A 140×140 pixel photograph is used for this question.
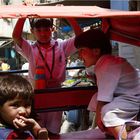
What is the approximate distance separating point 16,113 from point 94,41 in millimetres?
1379

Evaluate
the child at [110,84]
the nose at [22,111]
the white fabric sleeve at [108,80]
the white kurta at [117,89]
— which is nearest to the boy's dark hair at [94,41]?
the child at [110,84]

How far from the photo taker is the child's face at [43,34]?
13.3 feet

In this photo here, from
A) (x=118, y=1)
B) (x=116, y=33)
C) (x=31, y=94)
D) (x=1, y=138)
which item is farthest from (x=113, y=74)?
(x=118, y=1)

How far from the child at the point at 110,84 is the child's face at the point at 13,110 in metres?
1.09

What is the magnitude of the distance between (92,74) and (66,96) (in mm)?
456

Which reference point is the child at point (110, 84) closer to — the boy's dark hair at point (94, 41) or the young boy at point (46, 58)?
the boy's dark hair at point (94, 41)

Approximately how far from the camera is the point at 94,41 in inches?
135

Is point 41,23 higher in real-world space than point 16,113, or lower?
higher

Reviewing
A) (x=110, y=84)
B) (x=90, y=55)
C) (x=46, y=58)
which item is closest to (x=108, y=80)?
(x=110, y=84)

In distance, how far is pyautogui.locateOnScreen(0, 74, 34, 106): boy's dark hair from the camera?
2262 millimetres

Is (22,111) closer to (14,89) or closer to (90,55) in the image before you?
(14,89)

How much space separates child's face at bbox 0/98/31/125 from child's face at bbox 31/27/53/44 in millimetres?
1856

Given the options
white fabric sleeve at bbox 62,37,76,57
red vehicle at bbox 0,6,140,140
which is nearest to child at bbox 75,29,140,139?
red vehicle at bbox 0,6,140,140

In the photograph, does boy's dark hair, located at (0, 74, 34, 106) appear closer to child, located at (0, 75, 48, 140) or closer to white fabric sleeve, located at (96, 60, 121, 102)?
child, located at (0, 75, 48, 140)
